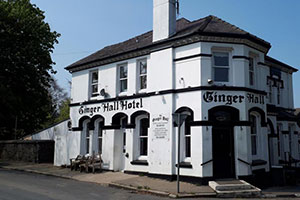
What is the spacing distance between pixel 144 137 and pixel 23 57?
48.3 feet

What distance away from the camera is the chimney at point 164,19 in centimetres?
1481

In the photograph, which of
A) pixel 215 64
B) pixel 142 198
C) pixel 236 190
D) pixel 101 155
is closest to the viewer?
pixel 142 198

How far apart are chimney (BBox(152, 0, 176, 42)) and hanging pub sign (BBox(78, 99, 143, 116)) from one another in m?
3.59

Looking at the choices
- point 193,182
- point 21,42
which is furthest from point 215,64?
point 21,42

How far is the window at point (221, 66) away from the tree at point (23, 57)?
53.1 feet

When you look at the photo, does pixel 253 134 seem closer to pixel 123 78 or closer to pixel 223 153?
pixel 223 153

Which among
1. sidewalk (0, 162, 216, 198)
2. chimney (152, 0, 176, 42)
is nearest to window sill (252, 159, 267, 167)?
sidewalk (0, 162, 216, 198)

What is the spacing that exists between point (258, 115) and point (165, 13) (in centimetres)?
707

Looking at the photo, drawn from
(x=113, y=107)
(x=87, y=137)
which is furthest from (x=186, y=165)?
(x=87, y=137)

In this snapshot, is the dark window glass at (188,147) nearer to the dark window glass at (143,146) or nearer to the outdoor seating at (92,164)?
the dark window glass at (143,146)

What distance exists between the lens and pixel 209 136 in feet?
41.5

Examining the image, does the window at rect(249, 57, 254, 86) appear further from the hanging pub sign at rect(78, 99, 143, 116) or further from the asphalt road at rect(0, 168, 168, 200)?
the asphalt road at rect(0, 168, 168, 200)

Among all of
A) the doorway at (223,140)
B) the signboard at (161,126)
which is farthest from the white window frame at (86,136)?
the doorway at (223,140)

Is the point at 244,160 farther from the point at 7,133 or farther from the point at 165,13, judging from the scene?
the point at 7,133
